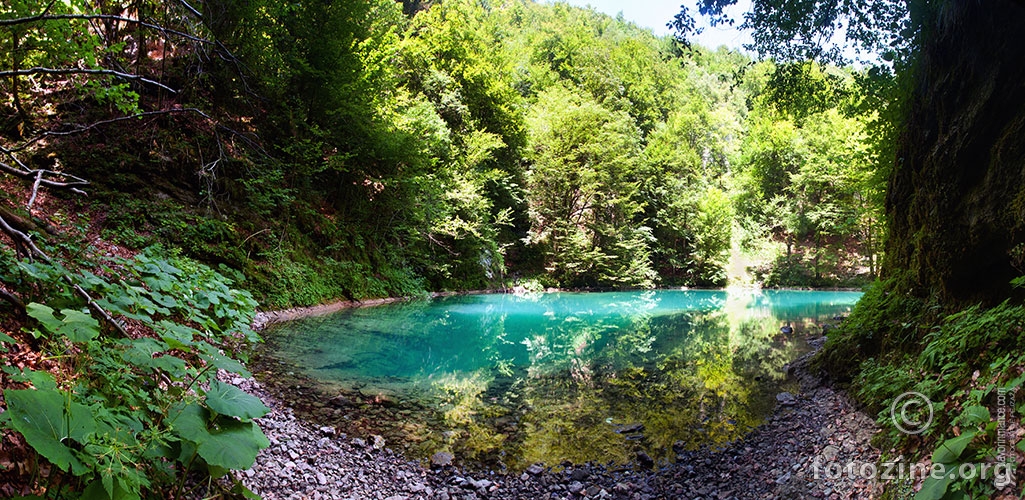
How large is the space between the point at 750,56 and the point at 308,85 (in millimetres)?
11885

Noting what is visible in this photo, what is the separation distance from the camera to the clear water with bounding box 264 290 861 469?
5.48 m

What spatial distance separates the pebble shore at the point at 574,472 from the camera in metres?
3.80

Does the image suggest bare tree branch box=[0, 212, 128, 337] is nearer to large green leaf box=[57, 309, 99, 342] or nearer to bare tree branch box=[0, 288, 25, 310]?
bare tree branch box=[0, 288, 25, 310]

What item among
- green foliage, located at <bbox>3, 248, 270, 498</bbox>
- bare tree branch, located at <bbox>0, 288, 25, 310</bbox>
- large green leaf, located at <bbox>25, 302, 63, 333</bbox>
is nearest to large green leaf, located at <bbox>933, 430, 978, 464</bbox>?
green foliage, located at <bbox>3, 248, 270, 498</bbox>

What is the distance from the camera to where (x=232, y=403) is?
242 cm

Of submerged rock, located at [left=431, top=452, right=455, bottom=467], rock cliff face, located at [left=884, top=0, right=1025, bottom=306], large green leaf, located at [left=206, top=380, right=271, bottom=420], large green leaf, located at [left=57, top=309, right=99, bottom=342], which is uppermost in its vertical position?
rock cliff face, located at [left=884, top=0, right=1025, bottom=306]

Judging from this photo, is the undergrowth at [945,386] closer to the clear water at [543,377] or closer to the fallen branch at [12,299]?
the clear water at [543,377]

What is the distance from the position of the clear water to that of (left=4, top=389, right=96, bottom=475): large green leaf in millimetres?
3492

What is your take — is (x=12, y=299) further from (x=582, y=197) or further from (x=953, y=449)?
(x=582, y=197)

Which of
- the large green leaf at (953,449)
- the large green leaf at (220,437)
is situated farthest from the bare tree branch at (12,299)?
the large green leaf at (953,449)

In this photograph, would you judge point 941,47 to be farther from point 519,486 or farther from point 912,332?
point 519,486

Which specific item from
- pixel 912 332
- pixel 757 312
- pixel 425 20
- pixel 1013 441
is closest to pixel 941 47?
pixel 912 332

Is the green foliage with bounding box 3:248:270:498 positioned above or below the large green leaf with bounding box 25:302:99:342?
below

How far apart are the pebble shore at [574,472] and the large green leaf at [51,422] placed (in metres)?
1.75
